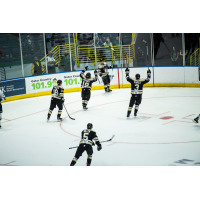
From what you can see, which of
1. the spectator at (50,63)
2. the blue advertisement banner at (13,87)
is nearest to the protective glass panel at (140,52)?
Result: the spectator at (50,63)

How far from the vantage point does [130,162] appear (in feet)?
19.9

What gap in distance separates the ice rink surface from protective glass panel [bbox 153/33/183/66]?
299 cm

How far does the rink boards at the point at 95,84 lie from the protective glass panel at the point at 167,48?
1016mm

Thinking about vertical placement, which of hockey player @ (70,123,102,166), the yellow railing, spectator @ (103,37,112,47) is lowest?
hockey player @ (70,123,102,166)

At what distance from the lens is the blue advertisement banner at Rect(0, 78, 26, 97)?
13.0m

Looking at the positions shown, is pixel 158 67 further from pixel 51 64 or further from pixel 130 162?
pixel 130 162

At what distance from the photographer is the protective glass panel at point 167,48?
599 inches

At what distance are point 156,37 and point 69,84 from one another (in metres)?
5.03

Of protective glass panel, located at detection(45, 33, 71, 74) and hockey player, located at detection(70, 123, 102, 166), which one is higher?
protective glass panel, located at detection(45, 33, 71, 74)

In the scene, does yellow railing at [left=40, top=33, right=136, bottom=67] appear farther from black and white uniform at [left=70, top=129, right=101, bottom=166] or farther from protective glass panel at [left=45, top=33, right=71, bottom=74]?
black and white uniform at [left=70, top=129, right=101, bottom=166]

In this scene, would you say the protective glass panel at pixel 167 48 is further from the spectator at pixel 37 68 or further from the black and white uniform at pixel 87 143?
the black and white uniform at pixel 87 143

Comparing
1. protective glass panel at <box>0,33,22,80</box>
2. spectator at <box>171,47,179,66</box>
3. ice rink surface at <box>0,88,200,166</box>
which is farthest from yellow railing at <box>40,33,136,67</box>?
ice rink surface at <box>0,88,200,166</box>

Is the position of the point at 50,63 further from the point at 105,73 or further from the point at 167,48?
the point at 167,48

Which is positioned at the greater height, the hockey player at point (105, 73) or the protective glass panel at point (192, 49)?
the protective glass panel at point (192, 49)
